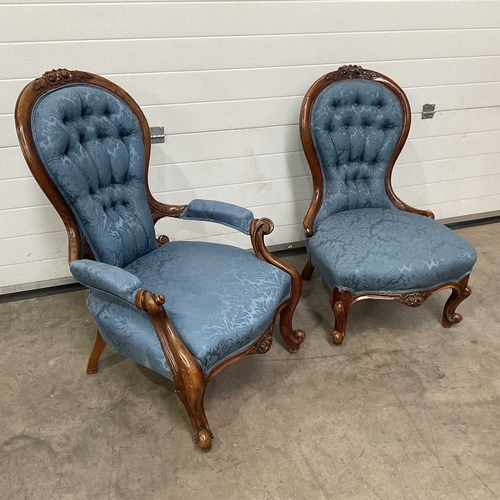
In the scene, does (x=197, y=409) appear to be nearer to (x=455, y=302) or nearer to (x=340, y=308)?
(x=340, y=308)

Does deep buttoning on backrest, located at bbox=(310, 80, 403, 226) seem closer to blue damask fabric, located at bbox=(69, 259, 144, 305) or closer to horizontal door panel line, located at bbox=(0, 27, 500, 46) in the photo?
horizontal door panel line, located at bbox=(0, 27, 500, 46)

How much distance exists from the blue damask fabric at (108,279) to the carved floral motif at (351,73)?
1314 mm

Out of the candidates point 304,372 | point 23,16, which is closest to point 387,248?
point 304,372

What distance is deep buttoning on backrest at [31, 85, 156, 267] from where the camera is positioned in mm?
1351

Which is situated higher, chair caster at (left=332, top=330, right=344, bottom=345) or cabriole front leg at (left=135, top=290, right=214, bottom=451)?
cabriole front leg at (left=135, top=290, right=214, bottom=451)

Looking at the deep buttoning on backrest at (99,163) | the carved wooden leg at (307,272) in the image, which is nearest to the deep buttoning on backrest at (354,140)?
the carved wooden leg at (307,272)

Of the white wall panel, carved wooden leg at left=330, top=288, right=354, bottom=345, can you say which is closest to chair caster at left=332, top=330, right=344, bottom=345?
carved wooden leg at left=330, top=288, right=354, bottom=345

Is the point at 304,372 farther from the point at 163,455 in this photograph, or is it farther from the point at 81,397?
the point at 81,397

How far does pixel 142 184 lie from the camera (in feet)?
5.35

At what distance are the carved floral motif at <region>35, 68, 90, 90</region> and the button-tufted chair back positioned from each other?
939 mm

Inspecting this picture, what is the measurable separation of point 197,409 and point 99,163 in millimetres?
886

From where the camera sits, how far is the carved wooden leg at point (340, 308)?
5.58 ft

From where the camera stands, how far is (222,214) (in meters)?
1.67

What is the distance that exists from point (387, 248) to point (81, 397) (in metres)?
1.31
